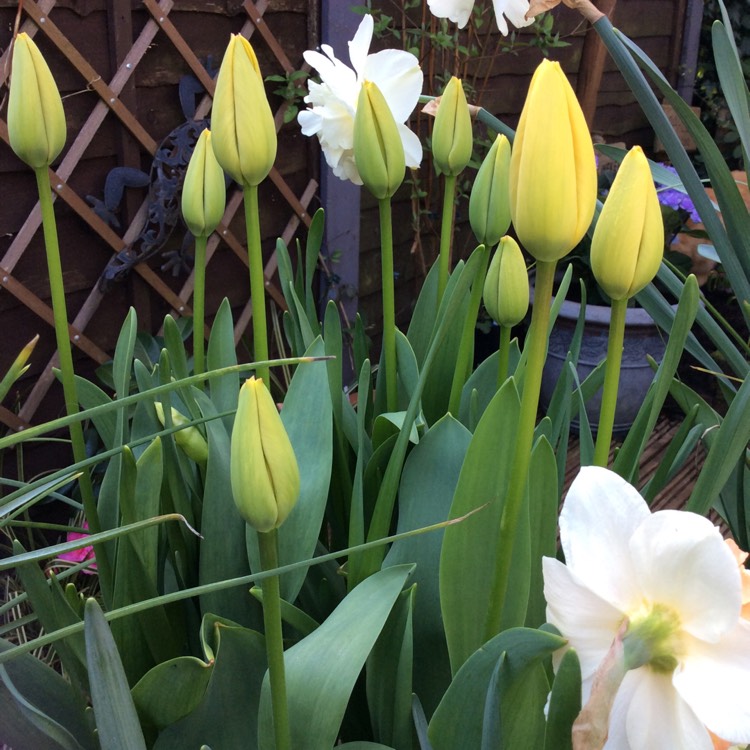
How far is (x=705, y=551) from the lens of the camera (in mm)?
281

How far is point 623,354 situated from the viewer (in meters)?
2.14

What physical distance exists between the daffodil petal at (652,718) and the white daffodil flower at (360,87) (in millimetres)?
419

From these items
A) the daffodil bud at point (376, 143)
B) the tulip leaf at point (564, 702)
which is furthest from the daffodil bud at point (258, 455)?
the daffodil bud at point (376, 143)

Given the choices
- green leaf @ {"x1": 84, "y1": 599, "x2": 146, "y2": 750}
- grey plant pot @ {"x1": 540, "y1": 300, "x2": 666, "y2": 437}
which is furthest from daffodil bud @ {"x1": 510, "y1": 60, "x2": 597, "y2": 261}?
grey plant pot @ {"x1": 540, "y1": 300, "x2": 666, "y2": 437}

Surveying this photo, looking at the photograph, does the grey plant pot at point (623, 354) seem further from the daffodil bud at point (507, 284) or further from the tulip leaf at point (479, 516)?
the tulip leaf at point (479, 516)

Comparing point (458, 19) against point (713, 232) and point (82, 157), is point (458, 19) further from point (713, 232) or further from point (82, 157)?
point (82, 157)

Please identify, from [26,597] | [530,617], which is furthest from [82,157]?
[530,617]

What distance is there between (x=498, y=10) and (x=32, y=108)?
33 cm

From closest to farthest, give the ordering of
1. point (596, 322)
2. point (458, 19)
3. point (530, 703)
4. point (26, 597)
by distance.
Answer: point (530, 703) → point (26, 597) → point (458, 19) → point (596, 322)

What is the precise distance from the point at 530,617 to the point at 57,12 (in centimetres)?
125

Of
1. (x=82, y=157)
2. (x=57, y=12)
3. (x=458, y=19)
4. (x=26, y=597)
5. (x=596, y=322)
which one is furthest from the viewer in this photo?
(x=596, y=322)

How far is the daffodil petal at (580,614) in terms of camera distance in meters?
0.32

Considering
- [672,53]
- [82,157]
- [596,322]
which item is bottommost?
[596,322]

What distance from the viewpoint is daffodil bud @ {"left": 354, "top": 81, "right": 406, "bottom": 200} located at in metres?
0.50
